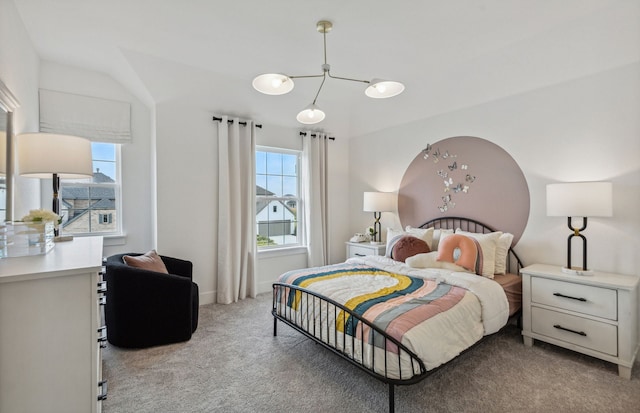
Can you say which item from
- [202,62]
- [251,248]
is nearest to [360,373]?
[251,248]

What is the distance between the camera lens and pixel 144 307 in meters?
2.61

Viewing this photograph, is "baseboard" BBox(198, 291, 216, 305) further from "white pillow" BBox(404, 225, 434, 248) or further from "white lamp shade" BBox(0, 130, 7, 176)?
"white pillow" BBox(404, 225, 434, 248)

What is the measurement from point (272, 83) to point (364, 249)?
271cm

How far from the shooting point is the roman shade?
3330 millimetres

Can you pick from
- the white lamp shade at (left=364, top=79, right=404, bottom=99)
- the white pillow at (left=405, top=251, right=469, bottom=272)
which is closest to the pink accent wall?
the white pillow at (left=405, top=251, right=469, bottom=272)

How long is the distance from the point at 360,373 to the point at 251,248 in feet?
7.55

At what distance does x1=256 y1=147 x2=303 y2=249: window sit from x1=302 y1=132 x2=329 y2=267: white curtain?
7.6 inches

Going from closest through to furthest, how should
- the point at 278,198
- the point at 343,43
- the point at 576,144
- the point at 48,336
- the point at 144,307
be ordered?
the point at 48,336 < the point at 144,307 < the point at 576,144 < the point at 343,43 < the point at 278,198

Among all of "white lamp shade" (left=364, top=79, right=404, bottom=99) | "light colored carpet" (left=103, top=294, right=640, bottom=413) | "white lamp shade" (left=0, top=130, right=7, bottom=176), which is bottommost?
"light colored carpet" (left=103, top=294, right=640, bottom=413)

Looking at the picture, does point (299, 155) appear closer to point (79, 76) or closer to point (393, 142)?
point (393, 142)

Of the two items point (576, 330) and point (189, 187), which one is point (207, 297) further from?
point (576, 330)

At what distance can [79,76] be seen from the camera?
3.51 m

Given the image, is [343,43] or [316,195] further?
[316,195]

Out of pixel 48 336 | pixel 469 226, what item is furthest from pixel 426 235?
pixel 48 336
